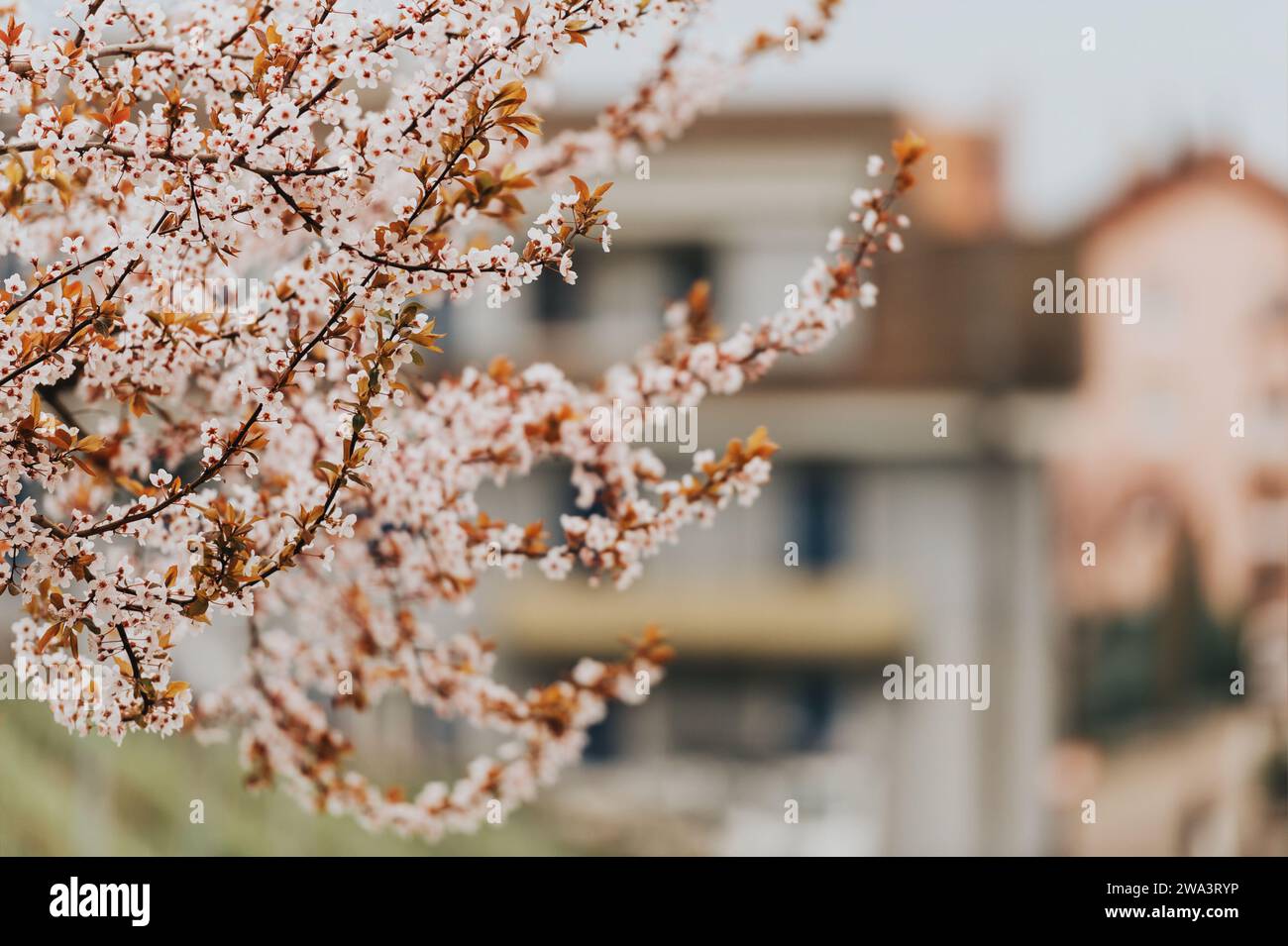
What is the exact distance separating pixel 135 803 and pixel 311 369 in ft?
19.6

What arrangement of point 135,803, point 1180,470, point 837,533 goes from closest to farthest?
point 135,803, point 837,533, point 1180,470

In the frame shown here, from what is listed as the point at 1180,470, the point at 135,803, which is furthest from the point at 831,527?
the point at 1180,470

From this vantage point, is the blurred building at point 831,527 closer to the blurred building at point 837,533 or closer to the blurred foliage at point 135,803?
the blurred building at point 837,533

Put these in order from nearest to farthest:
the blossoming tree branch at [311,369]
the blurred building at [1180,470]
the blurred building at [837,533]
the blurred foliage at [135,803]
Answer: the blossoming tree branch at [311,369] → the blurred foliage at [135,803] → the blurred building at [837,533] → the blurred building at [1180,470]

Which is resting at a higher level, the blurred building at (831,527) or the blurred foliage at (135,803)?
the blurred building at (831,527)

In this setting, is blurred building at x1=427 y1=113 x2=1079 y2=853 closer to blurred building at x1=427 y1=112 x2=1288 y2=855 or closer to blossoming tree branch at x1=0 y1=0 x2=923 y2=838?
blurred building at x1=427 y1=112 x2=1288 y2=855

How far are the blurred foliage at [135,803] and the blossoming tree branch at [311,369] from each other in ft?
8.90

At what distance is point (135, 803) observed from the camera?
8.24 m

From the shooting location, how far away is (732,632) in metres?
18.6

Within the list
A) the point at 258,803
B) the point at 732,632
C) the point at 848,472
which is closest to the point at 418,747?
the point at 732,632

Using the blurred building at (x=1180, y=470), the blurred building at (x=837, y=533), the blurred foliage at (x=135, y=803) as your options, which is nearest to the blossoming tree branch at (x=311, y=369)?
the blurred foliage at (x=135, y=803)

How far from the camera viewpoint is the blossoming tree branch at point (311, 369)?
9.82 ft

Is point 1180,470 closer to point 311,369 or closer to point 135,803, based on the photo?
point 135,803
